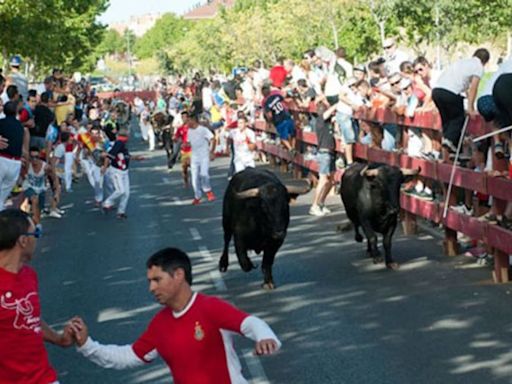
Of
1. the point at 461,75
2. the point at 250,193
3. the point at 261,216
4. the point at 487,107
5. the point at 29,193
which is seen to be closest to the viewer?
the point at 487,107

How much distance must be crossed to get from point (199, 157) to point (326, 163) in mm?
3837

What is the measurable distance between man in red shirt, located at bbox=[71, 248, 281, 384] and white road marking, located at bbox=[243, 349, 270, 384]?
328 cm

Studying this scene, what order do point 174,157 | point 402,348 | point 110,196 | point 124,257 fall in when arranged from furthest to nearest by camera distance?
point 174,157 → point 110,196 → point 124,257 → point 402,348

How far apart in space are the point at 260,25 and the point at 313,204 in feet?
252

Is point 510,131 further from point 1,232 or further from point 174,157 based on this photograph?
point 174,157

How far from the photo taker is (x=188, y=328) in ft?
19.7

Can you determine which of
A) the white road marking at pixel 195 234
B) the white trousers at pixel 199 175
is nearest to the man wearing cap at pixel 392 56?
the white trousers at pixel 199 175

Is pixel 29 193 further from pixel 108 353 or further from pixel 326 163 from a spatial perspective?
pixel 108 353

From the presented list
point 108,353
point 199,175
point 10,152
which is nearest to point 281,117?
point 199,175

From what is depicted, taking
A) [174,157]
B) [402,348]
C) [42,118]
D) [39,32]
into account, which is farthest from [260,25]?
[402,348]

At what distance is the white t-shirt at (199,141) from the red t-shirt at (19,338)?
17.2 metres

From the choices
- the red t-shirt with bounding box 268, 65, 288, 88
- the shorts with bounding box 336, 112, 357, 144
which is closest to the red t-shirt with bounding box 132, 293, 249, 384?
the shorts with bounding box 336, 112, 357, 144

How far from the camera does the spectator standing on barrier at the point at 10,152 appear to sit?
1730 centimetres

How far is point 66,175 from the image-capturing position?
28.1m
